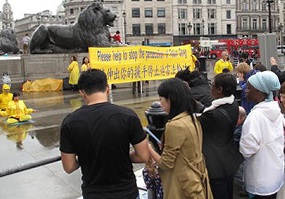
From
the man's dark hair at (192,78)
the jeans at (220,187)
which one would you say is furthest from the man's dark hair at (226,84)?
the man's dark hair at (192,78)

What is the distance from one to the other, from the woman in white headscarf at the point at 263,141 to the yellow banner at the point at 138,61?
9.65 meters

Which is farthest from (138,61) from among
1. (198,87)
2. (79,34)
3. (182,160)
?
(182,160)

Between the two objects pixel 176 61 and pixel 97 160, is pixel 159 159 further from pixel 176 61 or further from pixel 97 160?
pixel 176 61

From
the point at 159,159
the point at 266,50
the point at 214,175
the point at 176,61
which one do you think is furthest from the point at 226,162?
the point at 176,61

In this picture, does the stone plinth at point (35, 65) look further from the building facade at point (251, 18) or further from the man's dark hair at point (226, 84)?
the building facade at point (251, 18)

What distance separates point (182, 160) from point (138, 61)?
11437mm

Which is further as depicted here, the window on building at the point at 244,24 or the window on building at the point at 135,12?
the window on building at the point at 244,24

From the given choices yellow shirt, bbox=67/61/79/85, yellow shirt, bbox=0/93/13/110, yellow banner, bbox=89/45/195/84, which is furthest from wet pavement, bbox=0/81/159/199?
yellow shirt, bbox=67/61/79/85

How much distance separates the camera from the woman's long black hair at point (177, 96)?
292 centimetres

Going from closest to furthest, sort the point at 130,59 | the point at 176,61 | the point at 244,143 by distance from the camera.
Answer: the point at 244,143
the point at 130,59
the point at 176,61

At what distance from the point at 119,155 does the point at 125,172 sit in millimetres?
149

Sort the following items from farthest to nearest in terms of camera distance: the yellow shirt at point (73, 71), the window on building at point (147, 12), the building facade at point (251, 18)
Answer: the building facade at point (251, 18), the window on building at point (147, 12), the yellow shirt at point (73, 71)

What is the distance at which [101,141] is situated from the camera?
8.63 feet

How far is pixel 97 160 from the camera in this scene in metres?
2.68
